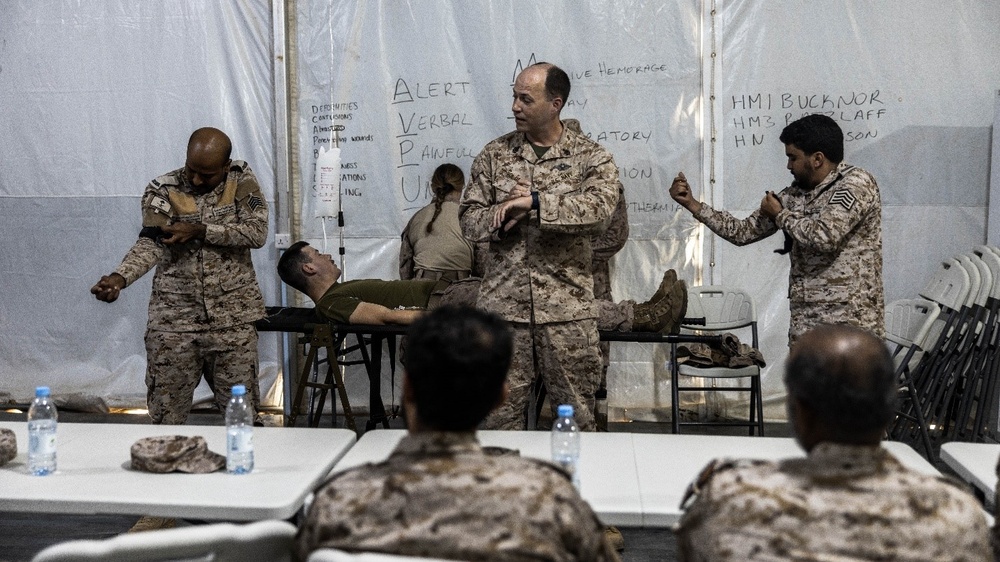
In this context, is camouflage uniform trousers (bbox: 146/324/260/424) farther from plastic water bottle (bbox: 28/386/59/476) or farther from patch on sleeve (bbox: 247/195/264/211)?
plastic water bottle (bbox: 28/386/59/476)

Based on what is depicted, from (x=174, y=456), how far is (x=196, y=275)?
6.09 ft

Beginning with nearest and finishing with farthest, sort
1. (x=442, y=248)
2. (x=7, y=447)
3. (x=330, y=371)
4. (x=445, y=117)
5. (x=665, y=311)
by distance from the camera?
(x=7, y=447), (x=665, y=311), (x=330, y=371), (x=442, y=248), (x=445, y=117)

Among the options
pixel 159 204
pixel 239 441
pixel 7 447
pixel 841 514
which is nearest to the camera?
pixel 841 514

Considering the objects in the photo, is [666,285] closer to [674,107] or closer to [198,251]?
[674,107]

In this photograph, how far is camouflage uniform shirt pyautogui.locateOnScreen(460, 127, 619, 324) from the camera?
12.7 ft

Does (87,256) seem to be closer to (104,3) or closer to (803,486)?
(104,3)

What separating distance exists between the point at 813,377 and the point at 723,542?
30 cm

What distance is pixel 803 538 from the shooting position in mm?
1594

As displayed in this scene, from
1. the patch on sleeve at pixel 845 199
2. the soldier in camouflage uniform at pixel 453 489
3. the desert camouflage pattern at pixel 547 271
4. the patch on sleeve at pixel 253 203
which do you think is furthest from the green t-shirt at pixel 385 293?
the soldier in camouflage uniform at pixel 453 489

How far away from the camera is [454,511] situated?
164 centimetres

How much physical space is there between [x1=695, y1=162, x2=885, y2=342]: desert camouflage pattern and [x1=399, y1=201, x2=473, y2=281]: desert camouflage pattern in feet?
6.25

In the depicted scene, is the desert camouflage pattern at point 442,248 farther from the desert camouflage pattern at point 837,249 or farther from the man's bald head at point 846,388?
the man's bald head at point 846,388

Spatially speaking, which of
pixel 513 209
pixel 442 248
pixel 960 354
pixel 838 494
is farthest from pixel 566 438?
pixel 960 354

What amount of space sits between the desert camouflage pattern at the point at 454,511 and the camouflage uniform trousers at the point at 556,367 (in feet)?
7.08
